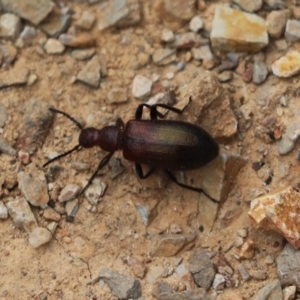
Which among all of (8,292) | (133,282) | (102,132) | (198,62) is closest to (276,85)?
(198,62)

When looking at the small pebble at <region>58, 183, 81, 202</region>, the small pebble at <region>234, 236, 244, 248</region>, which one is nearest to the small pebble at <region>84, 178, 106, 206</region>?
the small pebble at <region>58, 183, 81, 202</region>

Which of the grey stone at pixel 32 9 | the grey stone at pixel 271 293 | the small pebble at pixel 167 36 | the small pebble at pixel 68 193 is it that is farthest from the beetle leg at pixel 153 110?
the grey stone at pixel 271 293

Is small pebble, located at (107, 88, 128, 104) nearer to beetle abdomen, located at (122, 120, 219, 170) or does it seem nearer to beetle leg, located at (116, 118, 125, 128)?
beetle leg, located at (116, 118, 125, 128)

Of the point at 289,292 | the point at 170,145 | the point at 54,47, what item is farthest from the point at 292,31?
the point at 289,292

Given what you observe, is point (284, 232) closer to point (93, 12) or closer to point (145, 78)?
point (145, 78)

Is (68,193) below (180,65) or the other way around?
below

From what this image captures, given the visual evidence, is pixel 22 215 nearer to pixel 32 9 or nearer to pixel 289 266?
pixel 32 9
